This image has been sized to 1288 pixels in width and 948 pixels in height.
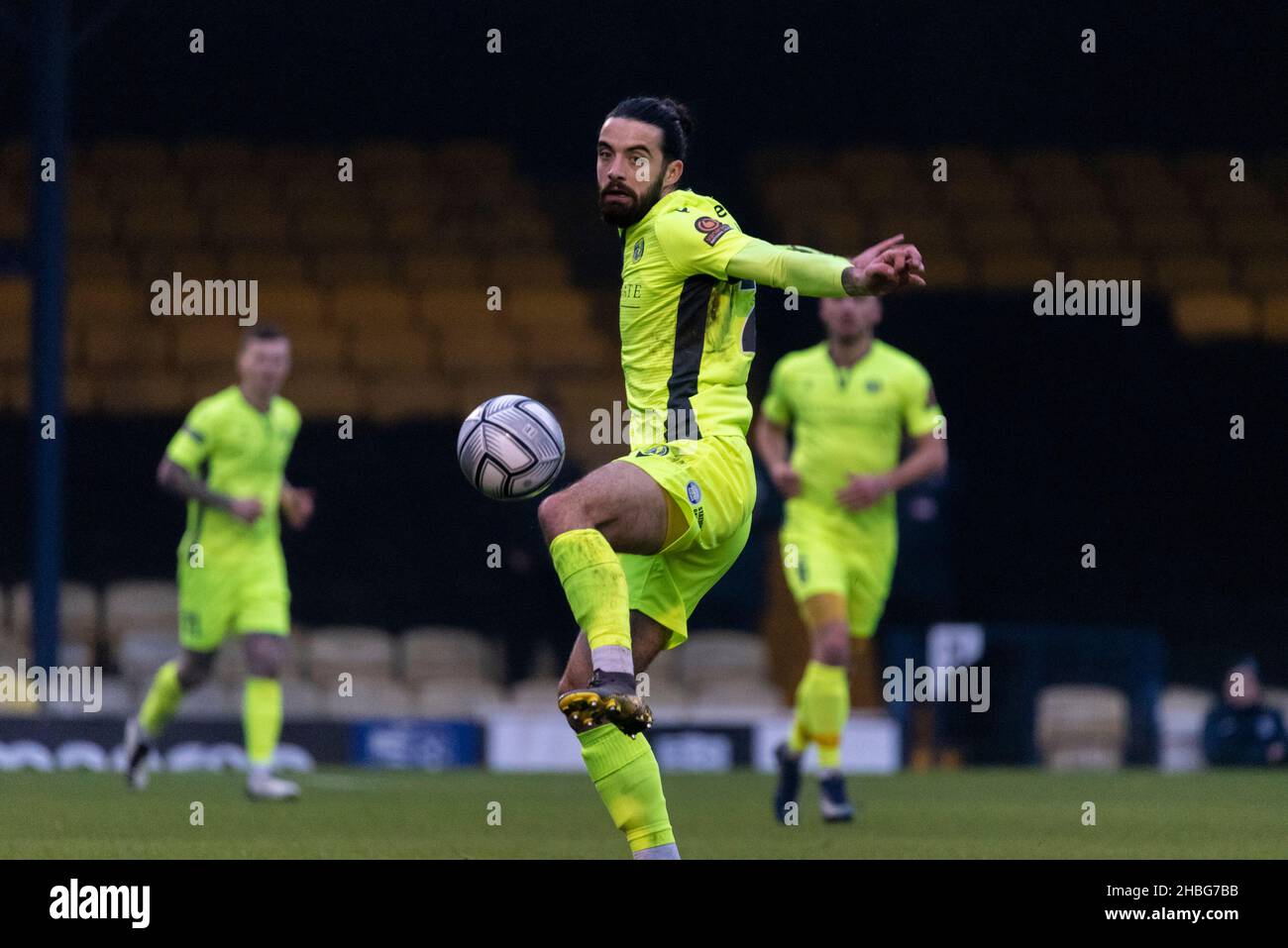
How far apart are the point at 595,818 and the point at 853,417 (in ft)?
7.06

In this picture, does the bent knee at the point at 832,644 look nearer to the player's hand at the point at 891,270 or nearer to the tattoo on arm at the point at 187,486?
the tattoo on arm at the point at 187,486

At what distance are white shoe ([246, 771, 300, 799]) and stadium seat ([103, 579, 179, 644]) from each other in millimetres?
4424

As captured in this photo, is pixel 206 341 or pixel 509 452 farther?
pixel 206 341

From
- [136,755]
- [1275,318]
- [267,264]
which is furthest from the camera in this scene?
[267,264]

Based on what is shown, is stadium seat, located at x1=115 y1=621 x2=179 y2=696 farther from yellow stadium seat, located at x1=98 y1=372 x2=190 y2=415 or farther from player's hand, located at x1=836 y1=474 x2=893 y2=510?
player's hand, located at x1=836 y1=474 x2=893 y2=510

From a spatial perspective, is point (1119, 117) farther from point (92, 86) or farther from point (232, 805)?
point (232, 805)

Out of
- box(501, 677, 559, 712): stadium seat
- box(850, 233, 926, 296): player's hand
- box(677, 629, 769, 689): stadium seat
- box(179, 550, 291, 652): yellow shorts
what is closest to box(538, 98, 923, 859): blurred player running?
box(850, 233, 926, 296): player's hand

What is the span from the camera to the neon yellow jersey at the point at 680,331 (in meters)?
6.36

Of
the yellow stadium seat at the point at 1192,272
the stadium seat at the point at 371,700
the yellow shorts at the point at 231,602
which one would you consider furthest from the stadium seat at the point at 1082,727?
the yellow shorts at the point at 231,602

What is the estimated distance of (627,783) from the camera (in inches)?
245

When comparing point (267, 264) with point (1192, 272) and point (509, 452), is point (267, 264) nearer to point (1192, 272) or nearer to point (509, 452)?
point (1192, 272)

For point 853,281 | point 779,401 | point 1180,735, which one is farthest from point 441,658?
point 853,281

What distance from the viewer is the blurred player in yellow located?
9938 millimetres

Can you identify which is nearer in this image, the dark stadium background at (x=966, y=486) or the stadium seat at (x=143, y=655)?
the stadium seat at (x=143, y=655)
